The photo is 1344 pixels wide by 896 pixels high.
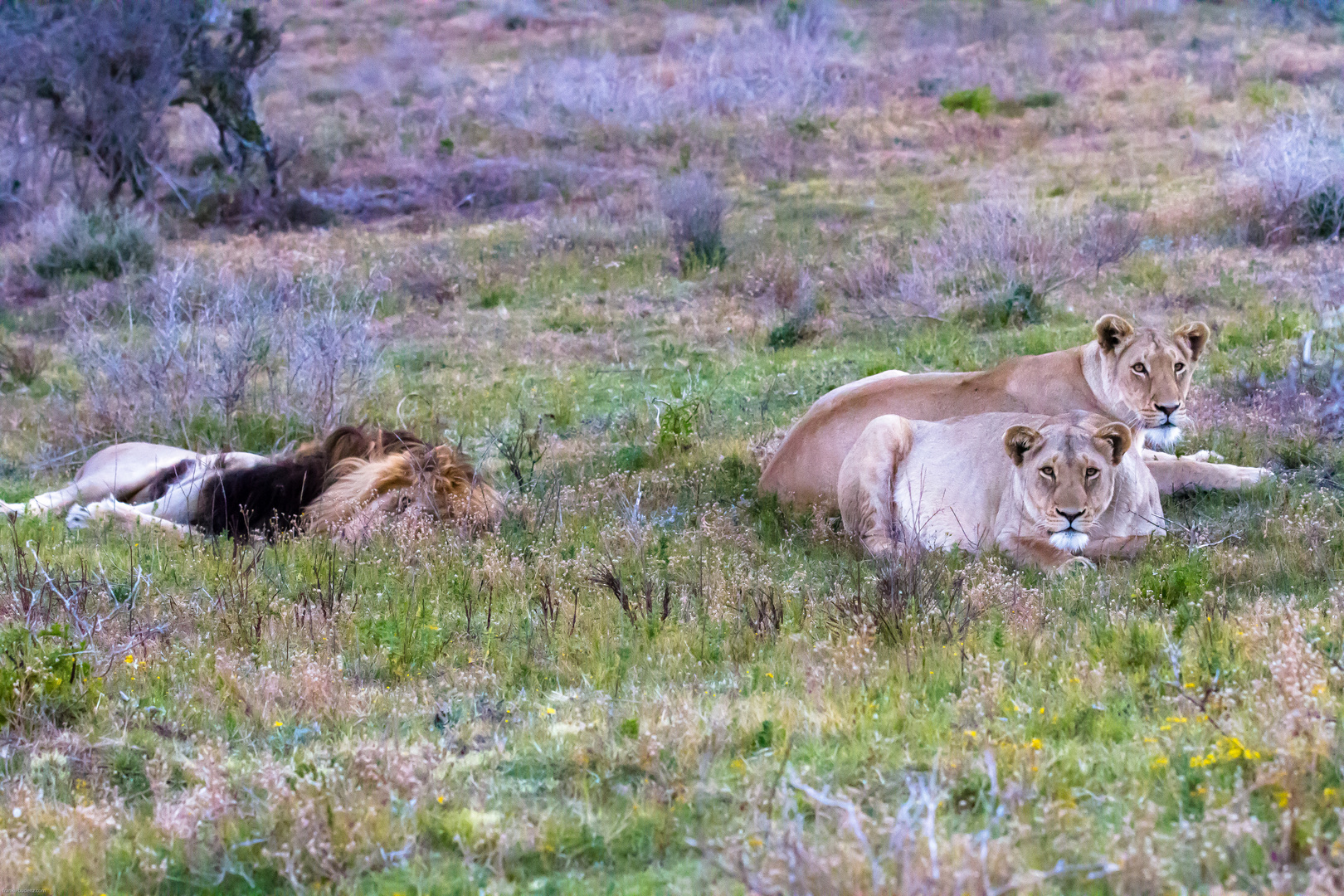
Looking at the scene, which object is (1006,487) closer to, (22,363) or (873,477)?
(873,477)

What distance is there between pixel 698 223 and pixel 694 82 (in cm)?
1529

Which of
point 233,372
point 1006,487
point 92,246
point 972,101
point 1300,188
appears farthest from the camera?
point 972,101

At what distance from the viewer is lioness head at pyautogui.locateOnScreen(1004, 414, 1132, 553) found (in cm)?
589

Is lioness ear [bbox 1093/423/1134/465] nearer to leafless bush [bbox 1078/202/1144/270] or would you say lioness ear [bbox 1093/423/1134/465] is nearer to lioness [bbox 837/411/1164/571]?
lioness [bbox 837/411/1164/571]

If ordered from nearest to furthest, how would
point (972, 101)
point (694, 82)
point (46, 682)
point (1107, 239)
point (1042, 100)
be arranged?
point (46, 682)
point (1107, 239)
point (972, 101)
point (1042, 100)
point (694, 82)

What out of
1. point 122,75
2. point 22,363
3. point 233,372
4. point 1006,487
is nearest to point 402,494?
point 1006,487

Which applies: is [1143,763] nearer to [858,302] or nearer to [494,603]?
[494,603]

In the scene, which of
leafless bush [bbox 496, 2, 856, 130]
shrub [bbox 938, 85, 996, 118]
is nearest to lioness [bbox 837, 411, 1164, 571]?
leafless bush [bbox 496, 2, 856, 130]

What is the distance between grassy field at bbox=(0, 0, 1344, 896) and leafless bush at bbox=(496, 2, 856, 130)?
8.10 meters

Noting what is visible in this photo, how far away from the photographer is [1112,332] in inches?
282

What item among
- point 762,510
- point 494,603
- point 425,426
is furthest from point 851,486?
point 425,426

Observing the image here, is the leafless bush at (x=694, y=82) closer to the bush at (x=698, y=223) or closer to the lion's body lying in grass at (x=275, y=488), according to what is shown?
the bush at (x=698, y=223)

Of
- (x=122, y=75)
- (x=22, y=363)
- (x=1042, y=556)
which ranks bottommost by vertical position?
(x=22, y=363)

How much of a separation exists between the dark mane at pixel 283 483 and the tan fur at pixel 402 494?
140mm
